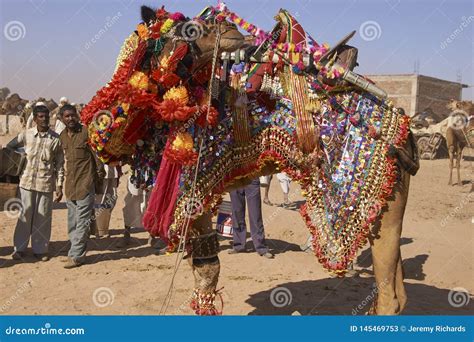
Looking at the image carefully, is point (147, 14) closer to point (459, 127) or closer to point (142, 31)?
point (142, 31)

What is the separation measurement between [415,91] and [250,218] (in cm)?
3311

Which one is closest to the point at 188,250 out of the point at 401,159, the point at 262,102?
the point at 262,102

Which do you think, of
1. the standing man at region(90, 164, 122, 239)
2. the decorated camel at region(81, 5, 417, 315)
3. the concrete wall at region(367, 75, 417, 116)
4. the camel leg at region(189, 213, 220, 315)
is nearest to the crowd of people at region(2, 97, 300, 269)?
Answer: the standing man at region(90, 164, 122, 239)

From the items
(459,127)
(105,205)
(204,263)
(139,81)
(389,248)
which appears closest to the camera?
(139,81)

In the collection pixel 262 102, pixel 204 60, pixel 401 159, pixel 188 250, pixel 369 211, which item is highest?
pixel 204 60

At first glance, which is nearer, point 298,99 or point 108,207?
point 298,99

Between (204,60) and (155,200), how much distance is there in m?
1.07

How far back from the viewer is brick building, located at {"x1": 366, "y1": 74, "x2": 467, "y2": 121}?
126 feet

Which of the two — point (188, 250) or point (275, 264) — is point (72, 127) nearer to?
point (275, 264)

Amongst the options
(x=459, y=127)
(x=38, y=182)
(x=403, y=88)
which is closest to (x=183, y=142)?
(x=38, y=182)

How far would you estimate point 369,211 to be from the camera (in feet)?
13.1

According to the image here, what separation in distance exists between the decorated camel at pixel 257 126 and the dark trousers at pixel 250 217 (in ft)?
13.0

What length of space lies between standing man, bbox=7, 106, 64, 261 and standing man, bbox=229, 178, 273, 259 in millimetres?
2589

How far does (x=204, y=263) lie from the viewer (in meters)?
4.44
